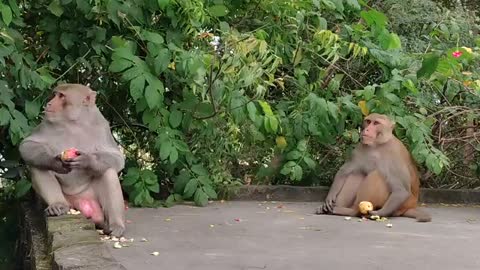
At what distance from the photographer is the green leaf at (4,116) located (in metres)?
6.09

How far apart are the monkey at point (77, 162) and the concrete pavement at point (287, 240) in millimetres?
330

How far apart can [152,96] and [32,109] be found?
3.47ft

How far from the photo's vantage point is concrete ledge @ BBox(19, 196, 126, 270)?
3811 mm

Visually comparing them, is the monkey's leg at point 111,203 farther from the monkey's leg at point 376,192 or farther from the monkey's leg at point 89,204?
the monkey's leg at point 376,192

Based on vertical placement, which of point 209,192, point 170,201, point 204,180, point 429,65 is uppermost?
point 429,65

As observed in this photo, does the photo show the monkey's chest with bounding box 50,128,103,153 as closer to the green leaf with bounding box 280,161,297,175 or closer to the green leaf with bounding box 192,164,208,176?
the green leaf with bounding box 192,164,208,176

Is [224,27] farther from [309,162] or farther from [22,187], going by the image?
[22,187]

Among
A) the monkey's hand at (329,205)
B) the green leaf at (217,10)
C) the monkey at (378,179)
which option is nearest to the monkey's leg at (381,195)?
the monkey at (378,179)

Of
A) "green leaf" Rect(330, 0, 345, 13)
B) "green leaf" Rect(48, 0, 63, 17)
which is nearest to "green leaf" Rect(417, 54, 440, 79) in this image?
"green leaf" Rect(330, 0, 345, 13)

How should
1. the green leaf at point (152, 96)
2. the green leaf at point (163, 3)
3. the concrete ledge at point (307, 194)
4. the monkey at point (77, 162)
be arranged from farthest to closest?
the concrete ledge at point (307, 194) → the green leaf at point (152, 96) → the green leaf at point (163, 3) → the monkey at point (77, 162)

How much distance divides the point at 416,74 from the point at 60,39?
3287 mm

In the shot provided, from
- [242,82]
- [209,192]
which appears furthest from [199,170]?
[242,82]

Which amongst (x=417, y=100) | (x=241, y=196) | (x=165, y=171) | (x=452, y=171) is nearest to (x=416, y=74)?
(x=417, y=100)

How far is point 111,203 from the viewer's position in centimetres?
531
